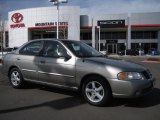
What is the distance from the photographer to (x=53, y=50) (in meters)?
7.15

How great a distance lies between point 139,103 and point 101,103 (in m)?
1.03

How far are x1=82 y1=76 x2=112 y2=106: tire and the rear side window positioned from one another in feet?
6.55

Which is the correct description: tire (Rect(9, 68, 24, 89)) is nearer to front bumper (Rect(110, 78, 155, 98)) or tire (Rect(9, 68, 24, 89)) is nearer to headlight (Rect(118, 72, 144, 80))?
front bumper (Rect(110, 78, 155, 98))

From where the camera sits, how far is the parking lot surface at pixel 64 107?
5.30 meters

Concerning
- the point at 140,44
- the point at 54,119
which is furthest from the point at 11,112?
the point at 140,44

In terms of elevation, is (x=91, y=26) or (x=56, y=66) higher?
(x=91, y=26)

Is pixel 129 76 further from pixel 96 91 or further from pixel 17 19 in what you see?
pixel 17 19

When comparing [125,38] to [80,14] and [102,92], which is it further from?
[102,92]

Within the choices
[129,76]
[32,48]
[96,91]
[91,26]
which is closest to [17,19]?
[91,26]

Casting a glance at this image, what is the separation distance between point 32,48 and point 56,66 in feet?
4.45

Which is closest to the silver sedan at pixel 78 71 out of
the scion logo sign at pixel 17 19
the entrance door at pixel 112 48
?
the scion logo sign at pixel 17 19

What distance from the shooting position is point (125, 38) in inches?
2249

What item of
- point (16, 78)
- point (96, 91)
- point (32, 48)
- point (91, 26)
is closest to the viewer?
point (96, 91)

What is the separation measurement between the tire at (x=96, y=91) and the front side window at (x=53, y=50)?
111 centimetres
